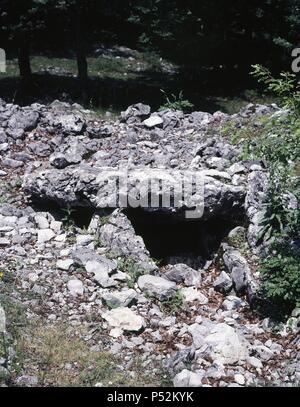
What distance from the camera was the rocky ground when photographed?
6309 millimetres

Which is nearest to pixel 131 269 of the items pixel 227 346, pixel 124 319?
pixel 124 319

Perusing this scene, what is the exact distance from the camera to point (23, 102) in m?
18.5

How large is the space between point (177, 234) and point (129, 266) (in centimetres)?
168

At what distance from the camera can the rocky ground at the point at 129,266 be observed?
631 centimetres

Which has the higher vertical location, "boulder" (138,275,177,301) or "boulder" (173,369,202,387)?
"boulder" (173,369,202,387)

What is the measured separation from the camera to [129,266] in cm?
813

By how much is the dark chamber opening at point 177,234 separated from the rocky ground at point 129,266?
0.02 meters

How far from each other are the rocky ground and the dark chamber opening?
22mm

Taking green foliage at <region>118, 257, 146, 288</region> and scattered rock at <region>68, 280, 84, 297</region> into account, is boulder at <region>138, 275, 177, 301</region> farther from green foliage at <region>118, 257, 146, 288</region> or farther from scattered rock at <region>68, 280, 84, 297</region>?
scattered rock at <region>68, 280, 84, 297</region>

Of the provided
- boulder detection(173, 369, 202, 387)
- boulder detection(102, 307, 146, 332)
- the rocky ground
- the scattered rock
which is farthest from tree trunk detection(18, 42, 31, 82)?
boulder detection(173, 369, 202, 387)

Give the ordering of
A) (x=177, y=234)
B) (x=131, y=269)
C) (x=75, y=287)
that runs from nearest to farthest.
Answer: (x=75, y=287) → (x=131, y=269) → (x=177, y=234)

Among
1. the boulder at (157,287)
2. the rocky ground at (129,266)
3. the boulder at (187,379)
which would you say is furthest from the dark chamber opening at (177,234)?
the boulder at (187,379)

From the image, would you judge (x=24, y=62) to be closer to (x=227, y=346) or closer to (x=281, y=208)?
(x=281, y=208)

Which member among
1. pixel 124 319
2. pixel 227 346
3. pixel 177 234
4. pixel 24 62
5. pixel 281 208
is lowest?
pixel 177 234
